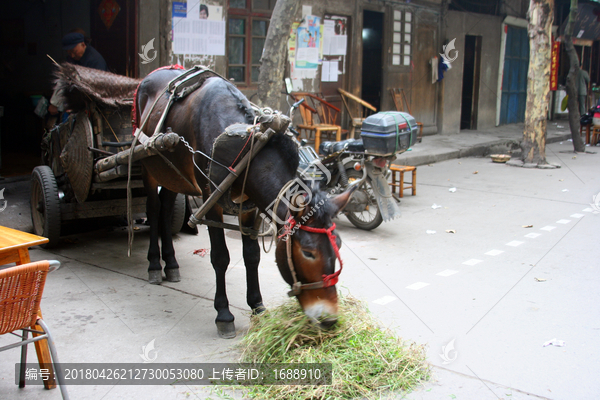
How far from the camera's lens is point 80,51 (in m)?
6.30

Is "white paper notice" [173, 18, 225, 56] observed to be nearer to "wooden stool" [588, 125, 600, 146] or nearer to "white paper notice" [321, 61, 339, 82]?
"white paper notice" [321, 61, 339, 82]

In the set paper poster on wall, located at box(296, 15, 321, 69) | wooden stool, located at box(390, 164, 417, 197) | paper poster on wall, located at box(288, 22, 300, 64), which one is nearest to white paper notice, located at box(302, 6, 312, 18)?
paper poster on wall, located at box(296, 15, 321, 69)

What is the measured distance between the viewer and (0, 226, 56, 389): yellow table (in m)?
2.79

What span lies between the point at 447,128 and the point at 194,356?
13744 mm

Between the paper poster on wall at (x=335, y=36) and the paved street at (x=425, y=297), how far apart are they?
5.18 meters

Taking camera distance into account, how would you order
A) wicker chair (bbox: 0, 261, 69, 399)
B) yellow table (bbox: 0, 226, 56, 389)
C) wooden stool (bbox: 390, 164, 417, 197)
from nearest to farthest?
wicker chair (bbox: 0, 261, 69, 399)
yellow table (bbox: 0, 226, 56, 389)
wooden stool (bbox: 390, 164, 417, 197)

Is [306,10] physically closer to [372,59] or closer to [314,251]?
[372,59]

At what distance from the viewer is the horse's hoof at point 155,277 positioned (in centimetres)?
480

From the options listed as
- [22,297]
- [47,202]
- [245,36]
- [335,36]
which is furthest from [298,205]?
[335,36]

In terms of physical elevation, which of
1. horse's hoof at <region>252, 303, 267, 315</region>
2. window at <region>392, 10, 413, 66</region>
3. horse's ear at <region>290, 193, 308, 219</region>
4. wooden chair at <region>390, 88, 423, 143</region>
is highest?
window at <region>392, 10, 413, 66</region>

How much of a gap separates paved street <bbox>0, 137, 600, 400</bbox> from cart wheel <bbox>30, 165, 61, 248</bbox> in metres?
0.27

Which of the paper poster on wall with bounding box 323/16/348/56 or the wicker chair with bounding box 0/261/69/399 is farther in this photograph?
the paper poster on wall with bounding box 323/16/348/56

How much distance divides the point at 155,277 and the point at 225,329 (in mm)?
1371

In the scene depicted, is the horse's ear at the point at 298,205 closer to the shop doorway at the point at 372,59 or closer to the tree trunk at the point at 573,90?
the shop doorway at the point at 372,59
